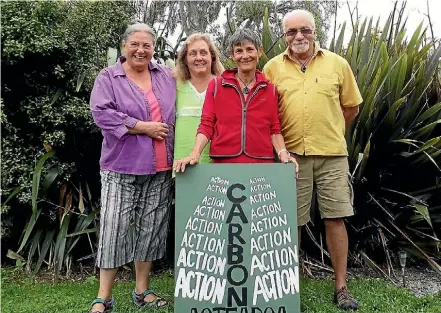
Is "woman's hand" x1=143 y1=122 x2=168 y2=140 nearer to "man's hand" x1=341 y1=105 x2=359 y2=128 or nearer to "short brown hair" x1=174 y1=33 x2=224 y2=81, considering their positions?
"short brown hair" x1=174 y1=33 x2=224 y2=81

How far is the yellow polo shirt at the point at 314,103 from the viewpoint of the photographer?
10.7 feet

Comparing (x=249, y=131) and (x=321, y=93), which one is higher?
(x=321, y=93)

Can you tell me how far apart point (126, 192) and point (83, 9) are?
210 centimetres

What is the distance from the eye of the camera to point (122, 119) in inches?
125

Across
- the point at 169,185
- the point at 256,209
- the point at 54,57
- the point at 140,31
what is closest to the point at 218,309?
the point at 256,209

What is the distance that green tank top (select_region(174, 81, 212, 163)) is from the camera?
329cm

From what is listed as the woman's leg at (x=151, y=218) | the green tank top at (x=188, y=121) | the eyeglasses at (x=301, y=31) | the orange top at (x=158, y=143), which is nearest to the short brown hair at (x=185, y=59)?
the green tank top at (x=188, y=121)

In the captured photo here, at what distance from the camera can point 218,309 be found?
2.95 m

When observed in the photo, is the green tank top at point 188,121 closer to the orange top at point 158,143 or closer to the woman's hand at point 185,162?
the orange top at point 158,143

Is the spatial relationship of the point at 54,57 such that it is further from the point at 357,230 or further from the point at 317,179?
the point at 357,230

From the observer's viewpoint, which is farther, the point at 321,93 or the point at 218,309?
the point at 321,93

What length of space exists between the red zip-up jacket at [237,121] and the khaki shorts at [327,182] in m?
0.34

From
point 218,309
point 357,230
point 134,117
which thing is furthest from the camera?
point 357,230

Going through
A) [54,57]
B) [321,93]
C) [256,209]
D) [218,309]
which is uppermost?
[54,57]
